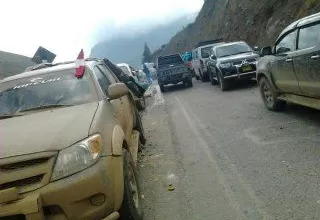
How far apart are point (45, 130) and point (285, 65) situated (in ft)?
18.3

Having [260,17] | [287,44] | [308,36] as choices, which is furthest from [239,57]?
[260,17]

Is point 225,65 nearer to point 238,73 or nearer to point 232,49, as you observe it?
point 238,73

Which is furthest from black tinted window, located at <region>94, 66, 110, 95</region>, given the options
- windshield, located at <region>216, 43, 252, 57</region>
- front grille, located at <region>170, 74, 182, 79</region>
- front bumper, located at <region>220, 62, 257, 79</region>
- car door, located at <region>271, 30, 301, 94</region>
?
front grille, located at <region>170, 74, 182, 79</region>

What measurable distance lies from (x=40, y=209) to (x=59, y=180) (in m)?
0.28

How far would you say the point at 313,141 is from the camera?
691 cm

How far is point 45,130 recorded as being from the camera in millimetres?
4312

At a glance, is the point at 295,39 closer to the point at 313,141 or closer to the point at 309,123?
the point at 309,123

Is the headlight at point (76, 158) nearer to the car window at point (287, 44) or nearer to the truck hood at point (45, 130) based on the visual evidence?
the truck hood at point (45, 130)

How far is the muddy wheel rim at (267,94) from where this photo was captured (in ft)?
33.0

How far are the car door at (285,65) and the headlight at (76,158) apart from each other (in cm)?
519

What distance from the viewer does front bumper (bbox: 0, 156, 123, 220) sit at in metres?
3.63

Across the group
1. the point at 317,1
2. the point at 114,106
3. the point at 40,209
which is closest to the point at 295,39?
the point at 114,106

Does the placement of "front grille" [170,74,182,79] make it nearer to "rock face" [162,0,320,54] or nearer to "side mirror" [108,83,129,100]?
"rock face" [162,0,320,54]

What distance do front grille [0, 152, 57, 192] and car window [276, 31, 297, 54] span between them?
225 inches
